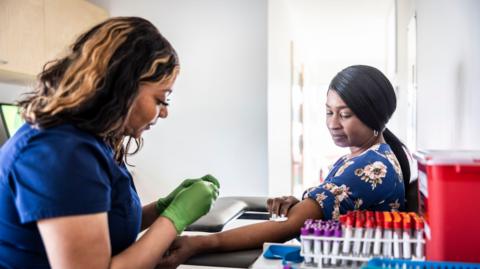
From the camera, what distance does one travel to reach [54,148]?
81 centimetres

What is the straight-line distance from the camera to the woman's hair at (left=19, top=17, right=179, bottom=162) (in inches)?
33.5

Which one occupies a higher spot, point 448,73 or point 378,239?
point 448,73

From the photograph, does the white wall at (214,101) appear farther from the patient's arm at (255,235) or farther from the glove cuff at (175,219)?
the glove cuff at (175,219)

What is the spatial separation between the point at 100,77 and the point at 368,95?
733 millimetres

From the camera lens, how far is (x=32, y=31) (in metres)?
2.58

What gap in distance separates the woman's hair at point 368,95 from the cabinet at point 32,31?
1589 mm

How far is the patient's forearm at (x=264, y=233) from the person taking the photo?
109cm

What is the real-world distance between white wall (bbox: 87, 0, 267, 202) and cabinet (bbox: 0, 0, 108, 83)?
0.57 meters

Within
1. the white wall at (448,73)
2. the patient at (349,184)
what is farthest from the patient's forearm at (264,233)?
the white wall at (448,73)

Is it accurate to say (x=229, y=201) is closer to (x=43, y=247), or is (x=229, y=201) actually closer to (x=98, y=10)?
(x=43, y=247)

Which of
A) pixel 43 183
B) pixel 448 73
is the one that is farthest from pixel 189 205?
pixel 448 73

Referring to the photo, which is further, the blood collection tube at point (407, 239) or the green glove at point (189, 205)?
the green glove at point (189, 205)

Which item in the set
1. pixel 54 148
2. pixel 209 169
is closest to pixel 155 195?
pixel 209 169

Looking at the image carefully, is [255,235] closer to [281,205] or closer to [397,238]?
[281,205]
